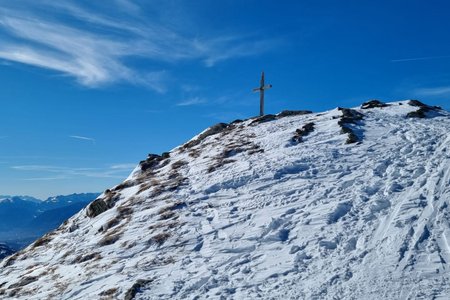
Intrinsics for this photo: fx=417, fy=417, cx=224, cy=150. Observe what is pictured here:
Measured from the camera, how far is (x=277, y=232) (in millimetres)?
15625

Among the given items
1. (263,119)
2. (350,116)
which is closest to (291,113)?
(263,119)

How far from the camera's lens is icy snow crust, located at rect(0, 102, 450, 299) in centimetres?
1232

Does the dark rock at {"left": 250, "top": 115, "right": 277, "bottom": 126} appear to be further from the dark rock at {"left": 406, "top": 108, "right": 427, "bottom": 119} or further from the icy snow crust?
the dark rock at {"left": 406, "top": 108, "right": 427, "bottom": 119}

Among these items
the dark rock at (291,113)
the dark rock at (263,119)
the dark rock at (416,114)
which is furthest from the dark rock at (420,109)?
the dark rock at (263,119)

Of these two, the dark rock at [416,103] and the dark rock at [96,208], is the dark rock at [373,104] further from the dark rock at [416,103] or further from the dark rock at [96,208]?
the dark rock at [96,208]

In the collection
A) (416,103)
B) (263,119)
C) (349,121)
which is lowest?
(349,121)

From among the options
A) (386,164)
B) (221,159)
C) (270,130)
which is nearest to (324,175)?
(386,164)

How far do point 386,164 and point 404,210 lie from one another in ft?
19.9

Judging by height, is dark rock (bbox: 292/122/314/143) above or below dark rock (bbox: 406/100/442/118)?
below

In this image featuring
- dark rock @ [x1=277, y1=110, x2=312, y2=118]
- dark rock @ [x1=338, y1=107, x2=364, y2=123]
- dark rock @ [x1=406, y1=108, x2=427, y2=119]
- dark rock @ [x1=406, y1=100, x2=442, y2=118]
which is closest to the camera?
dark rock @ [x1=338, y1=107, x2=364, y2=123]

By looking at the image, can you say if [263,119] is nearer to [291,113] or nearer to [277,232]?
[291,113]

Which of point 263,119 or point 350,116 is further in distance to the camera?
point 263,119

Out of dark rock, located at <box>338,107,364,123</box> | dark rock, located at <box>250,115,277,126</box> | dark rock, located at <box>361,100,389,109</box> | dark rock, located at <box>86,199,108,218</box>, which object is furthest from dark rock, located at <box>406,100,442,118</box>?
dark rock, located at <box>86,199,108,218</box>

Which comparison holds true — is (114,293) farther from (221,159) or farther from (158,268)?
(221,159)
